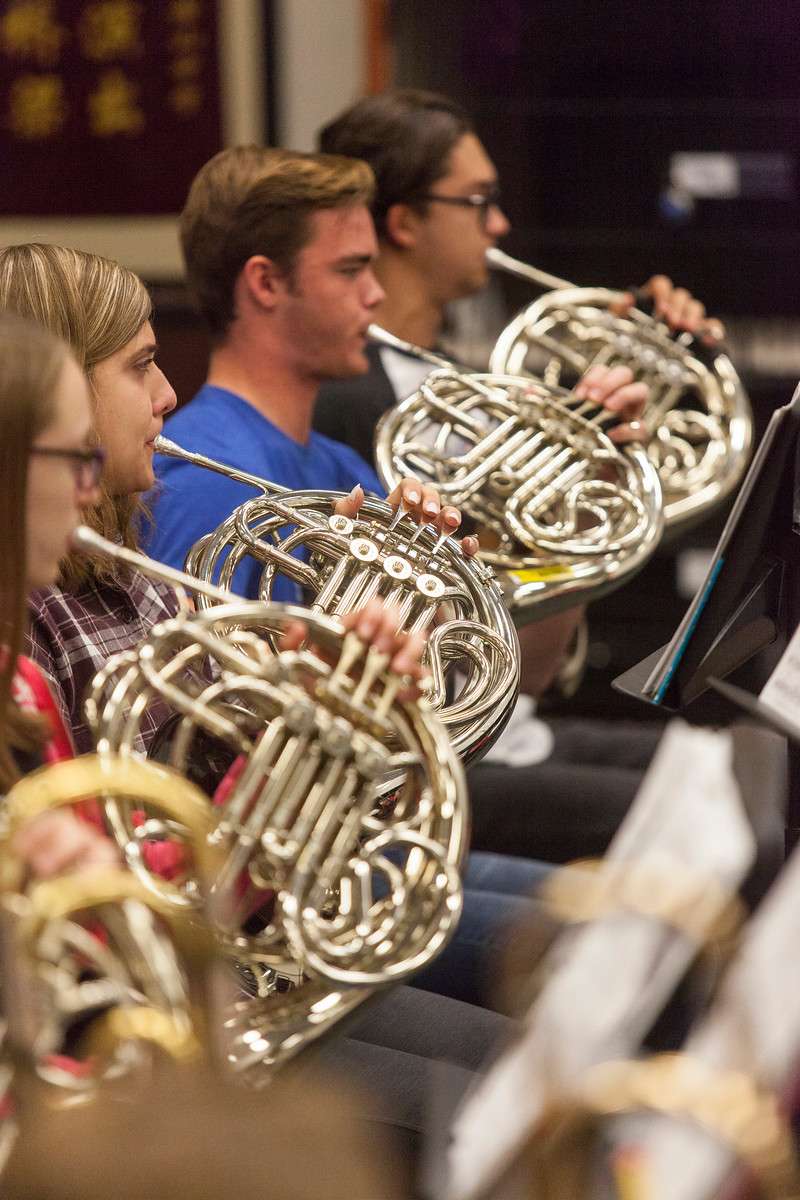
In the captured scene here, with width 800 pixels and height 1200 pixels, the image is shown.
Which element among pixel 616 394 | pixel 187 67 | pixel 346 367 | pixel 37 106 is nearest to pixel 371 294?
pixel 346 367

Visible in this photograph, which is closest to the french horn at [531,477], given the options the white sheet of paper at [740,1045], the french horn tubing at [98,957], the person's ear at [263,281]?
the person's ear at [263,281]

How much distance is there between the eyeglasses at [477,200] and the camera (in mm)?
2648

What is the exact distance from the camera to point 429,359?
7.64 ft

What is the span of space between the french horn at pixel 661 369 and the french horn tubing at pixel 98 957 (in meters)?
1.55

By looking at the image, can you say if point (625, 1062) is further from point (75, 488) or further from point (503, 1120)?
point (75, 488)

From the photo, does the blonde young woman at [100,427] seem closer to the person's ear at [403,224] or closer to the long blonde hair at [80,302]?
the long blonde hair at [80,302]

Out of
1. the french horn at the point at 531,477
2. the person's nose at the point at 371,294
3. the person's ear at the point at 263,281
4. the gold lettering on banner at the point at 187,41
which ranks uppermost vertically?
the gold lettering on banner at the point at 187,41

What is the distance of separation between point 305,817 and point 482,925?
0.78m

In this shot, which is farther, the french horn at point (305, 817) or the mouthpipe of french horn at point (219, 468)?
the mouthpipe of french horn at point (219, 468)

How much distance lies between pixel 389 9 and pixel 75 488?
2890 millimetres

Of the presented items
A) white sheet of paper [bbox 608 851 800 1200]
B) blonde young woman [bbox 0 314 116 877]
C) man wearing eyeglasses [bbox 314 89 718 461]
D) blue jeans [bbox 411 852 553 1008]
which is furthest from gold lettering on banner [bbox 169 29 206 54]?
white sheet of paper [bbox 608 851 800 1200]

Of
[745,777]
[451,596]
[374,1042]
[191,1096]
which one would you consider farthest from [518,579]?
[191,1096]

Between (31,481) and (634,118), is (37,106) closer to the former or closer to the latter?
(634,118)

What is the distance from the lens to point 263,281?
2182 millimetres
